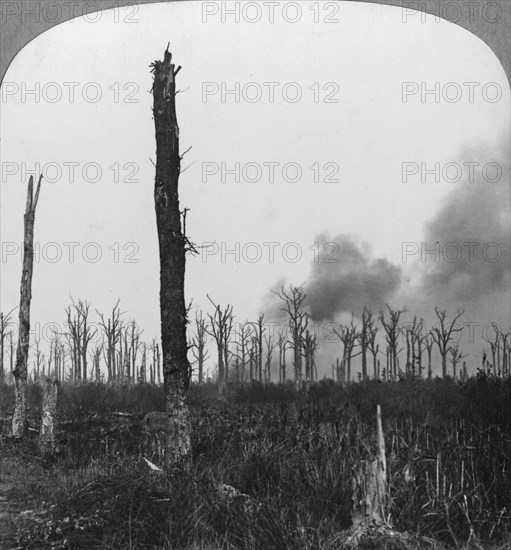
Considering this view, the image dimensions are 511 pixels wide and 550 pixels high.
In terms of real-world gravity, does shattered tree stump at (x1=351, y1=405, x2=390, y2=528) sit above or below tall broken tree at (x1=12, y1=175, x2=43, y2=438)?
below

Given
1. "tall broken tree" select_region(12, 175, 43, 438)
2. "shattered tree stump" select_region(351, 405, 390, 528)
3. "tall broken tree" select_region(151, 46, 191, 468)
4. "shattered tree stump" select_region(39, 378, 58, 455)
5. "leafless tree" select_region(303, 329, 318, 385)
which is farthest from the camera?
"leafless tree" select_region(303, 329, 318, 385)

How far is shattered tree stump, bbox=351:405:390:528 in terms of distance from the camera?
4.17m

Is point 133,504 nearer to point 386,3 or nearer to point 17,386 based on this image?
point 386,3

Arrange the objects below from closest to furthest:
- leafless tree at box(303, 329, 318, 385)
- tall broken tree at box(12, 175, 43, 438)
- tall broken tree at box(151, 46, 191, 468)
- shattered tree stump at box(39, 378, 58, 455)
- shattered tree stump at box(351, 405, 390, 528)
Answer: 1. shattered tree stump at box(351, 405, 390, 528)
2. tall broken tree at box(151, 46, 191, 468)
3. shattered tree stump at box(39, 378, 58, 455)
4. tall broken tree at box(12, 175, 43, 438)
5. leafless tree at box(303, 329, 318, 385)

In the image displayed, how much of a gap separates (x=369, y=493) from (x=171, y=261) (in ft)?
12.1

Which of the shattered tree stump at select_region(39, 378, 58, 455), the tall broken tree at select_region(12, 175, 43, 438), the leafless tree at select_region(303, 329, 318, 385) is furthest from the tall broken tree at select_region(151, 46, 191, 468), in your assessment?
the leafless tree at select_region(303, 329, 318, 385)

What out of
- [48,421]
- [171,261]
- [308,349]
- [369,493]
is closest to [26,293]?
[48,421]

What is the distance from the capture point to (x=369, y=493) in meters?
4.19

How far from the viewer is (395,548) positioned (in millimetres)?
3850

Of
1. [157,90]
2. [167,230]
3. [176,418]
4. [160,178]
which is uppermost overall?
[157,90]

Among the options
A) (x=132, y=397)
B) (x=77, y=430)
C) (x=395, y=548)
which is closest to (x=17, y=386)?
(x=77, y=430)

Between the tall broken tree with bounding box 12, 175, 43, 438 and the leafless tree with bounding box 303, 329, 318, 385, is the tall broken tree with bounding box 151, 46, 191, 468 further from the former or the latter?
the leafless tree with bounding box 303, 329, 318, 385

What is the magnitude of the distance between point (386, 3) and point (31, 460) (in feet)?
25.5

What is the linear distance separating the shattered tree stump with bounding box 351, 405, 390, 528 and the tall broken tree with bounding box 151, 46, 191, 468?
2839 millimetres
